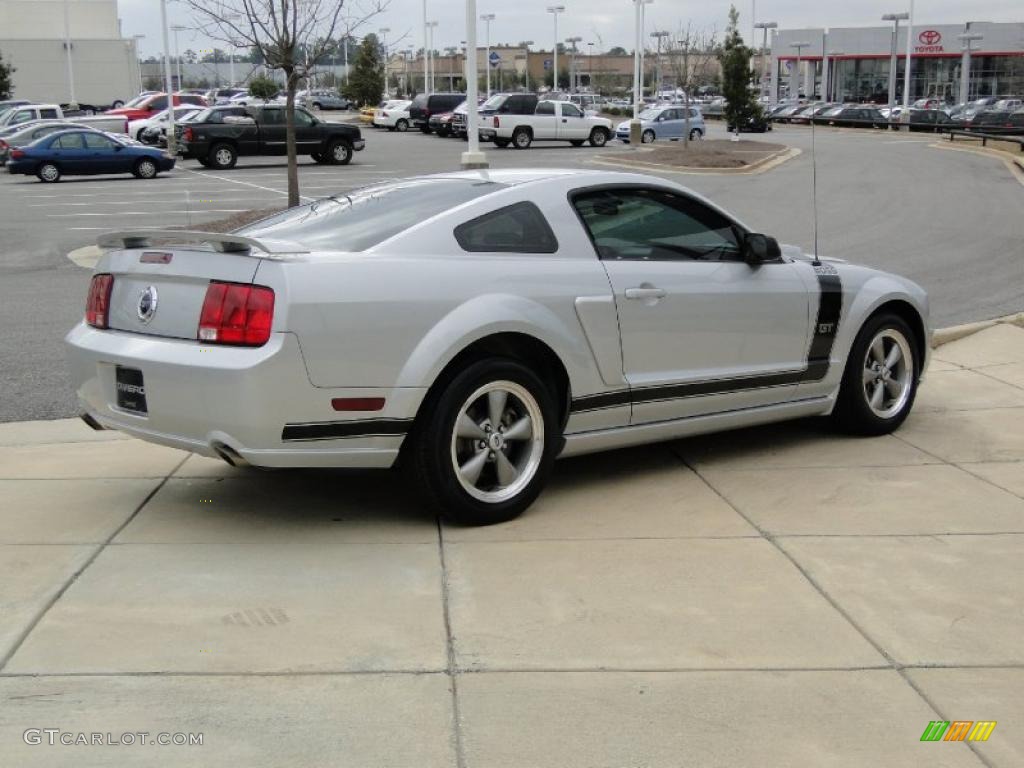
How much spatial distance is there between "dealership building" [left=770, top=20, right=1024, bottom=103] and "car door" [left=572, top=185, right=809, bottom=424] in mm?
86025

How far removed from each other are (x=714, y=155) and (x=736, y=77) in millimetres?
12006

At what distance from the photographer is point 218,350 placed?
5250 mm

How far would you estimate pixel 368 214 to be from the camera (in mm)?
6090

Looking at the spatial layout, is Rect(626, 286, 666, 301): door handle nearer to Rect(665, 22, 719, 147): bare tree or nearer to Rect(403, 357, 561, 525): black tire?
Rect(403, 357, 561, 525): black tire

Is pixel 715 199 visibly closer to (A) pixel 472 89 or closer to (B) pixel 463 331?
(A) pixel 472 89

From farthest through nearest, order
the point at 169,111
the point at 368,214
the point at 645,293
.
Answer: the point at 169,111, the point at 645,293, the point at 368,214

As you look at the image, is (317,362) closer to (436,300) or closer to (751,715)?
(436,300)

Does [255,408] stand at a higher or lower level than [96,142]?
higher

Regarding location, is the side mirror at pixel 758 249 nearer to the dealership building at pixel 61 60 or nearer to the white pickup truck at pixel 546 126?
the white pickup truck at pixel 546 126

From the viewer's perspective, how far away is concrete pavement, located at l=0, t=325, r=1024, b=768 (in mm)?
3799

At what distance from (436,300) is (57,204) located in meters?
24.5

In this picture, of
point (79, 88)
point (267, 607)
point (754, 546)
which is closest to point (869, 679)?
point (754, 546)

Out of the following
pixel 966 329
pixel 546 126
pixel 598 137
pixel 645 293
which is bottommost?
pixel 598 137

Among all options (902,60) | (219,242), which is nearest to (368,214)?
(219,242)
